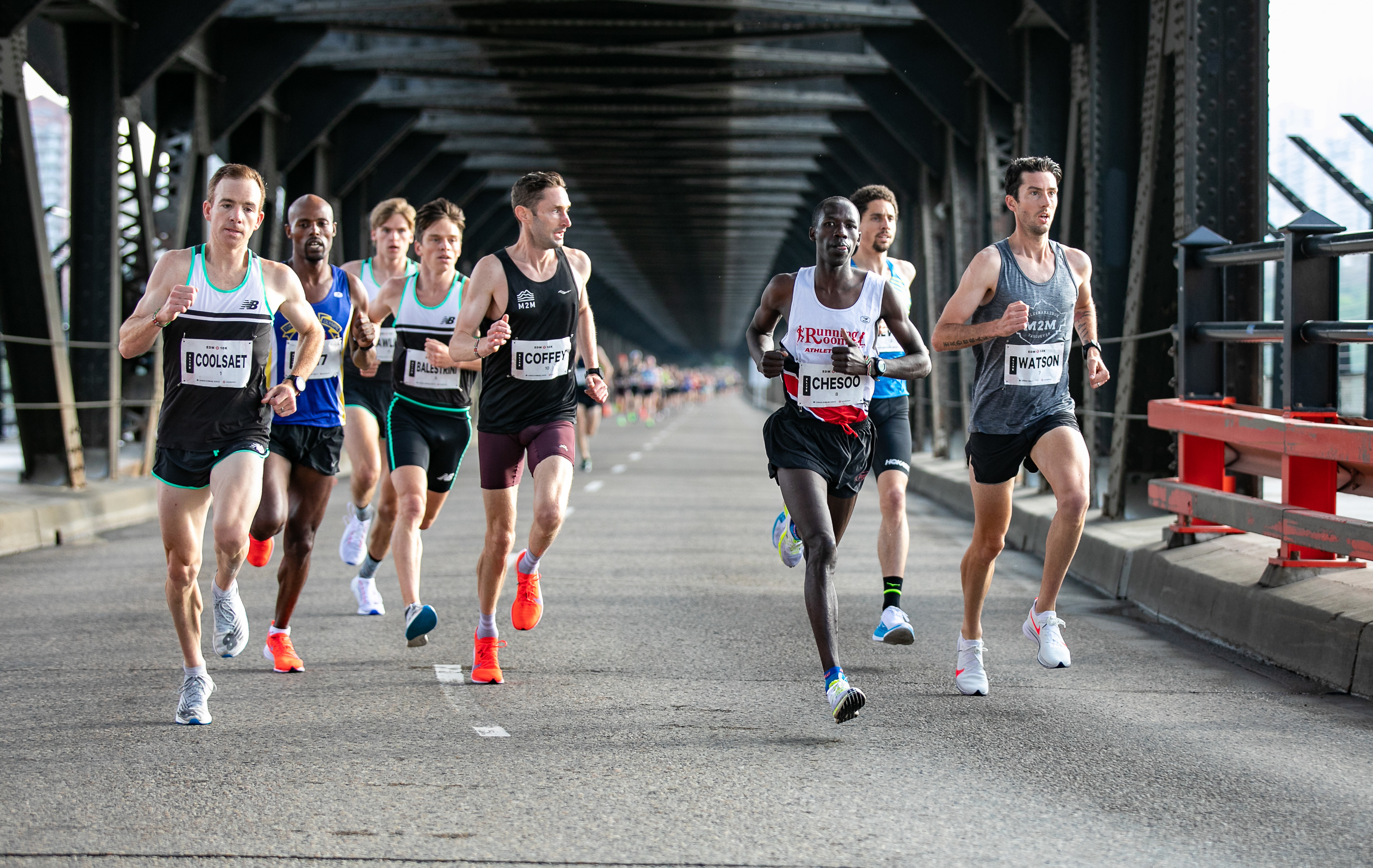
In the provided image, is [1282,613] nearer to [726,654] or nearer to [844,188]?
[726,654]

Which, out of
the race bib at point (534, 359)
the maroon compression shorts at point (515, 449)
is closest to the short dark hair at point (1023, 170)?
the race bib at point (534, 359)

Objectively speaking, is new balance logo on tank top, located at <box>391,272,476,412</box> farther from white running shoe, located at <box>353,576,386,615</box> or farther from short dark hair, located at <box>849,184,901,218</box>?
short dark hair, located at <box>849,184,901,218</box>

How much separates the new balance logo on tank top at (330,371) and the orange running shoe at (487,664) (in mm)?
1605

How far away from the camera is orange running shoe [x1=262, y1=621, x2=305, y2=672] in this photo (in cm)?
688

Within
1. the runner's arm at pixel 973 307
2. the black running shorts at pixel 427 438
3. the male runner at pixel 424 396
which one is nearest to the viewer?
the runner's arm at pixel 973 307

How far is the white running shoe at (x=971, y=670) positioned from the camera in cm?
636

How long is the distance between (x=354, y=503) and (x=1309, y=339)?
551 cm

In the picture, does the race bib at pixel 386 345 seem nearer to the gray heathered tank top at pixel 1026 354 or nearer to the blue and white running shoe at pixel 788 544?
the blue and white running shoe at pixel 788 544

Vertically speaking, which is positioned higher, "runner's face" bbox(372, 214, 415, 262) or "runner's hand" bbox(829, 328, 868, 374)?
"runner's face" bbox(372, 214, 415, 262)

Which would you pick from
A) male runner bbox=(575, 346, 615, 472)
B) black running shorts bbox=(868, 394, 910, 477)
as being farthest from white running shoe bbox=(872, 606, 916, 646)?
male runner bbox=(575, 346, 615, 472)

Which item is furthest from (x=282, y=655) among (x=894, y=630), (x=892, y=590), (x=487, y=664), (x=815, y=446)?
(x=892, y=590)

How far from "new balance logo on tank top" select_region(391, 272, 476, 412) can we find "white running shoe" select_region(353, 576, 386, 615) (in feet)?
4.23

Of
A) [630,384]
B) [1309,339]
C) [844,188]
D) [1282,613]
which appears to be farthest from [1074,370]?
[630,384]

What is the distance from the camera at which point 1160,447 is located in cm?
1134
